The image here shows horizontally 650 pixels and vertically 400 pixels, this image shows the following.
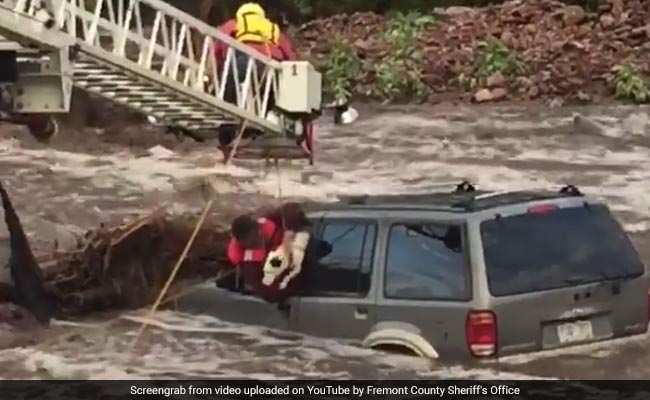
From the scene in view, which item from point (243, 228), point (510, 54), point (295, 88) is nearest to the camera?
point (243, 228)

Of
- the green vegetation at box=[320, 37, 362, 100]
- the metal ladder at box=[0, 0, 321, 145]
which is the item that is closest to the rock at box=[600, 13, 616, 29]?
the green vegetation at box=[320, 37, 362, 100]

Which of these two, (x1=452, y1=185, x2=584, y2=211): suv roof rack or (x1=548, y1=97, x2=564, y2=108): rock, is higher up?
(x1=452, y1=185, x2=584, y2=211): suv roof rack

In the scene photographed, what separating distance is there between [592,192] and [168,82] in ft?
27.3

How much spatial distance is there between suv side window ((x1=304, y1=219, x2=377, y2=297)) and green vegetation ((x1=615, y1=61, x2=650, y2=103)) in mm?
19297

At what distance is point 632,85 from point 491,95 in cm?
287

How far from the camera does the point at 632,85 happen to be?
27781 millimetres

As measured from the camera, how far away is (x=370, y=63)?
31859mm

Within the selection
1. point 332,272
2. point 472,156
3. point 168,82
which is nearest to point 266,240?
point 332,272

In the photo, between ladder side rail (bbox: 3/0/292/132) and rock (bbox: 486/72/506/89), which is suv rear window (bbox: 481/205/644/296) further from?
rock (bbox: 486/72/506/89)

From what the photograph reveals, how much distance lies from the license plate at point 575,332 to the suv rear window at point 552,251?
264 mm

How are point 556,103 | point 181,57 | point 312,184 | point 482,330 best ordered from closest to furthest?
point 482,330 < point 181,57 < point 312,184 < point 556,103

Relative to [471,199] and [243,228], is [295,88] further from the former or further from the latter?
[471,199]

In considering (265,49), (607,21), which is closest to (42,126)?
(265,49)

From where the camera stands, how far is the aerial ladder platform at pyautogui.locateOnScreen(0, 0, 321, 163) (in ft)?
37.1
